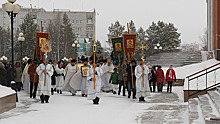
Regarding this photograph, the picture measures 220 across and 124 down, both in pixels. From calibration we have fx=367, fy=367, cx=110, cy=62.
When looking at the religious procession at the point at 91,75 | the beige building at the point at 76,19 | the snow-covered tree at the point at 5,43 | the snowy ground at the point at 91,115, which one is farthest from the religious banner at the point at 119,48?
the beige building at the point at 76,19

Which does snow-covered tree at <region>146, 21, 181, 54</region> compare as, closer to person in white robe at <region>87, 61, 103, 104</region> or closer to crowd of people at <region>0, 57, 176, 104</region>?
crowd of people at <region>0, 57, 176, 104</region>

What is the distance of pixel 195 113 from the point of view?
10.4m

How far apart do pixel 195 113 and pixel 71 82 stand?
353 inches

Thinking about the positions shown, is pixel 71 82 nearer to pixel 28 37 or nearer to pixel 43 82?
pixel 43 82

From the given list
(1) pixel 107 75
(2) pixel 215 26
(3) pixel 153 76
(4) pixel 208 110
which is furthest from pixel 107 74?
(2) pixel 215 26

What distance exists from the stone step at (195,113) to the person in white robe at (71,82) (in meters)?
6.99

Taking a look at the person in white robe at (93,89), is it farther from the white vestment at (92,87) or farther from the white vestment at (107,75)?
the white vestment at (107,75)

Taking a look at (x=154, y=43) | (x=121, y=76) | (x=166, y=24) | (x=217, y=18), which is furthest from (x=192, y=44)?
(x=121, y=76)

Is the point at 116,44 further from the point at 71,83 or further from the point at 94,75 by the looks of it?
the point at 94,75

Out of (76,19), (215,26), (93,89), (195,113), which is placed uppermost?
(76,19)

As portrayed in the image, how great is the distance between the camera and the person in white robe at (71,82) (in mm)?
18266

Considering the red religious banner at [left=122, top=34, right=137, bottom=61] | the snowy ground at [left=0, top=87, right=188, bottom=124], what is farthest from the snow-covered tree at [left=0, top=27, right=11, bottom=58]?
the snowy ground at [left=0, top=87, right=188, bottom=124]

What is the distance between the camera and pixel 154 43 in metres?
81.0

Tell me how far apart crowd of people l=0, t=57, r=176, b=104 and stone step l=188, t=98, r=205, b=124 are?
3.53 m
